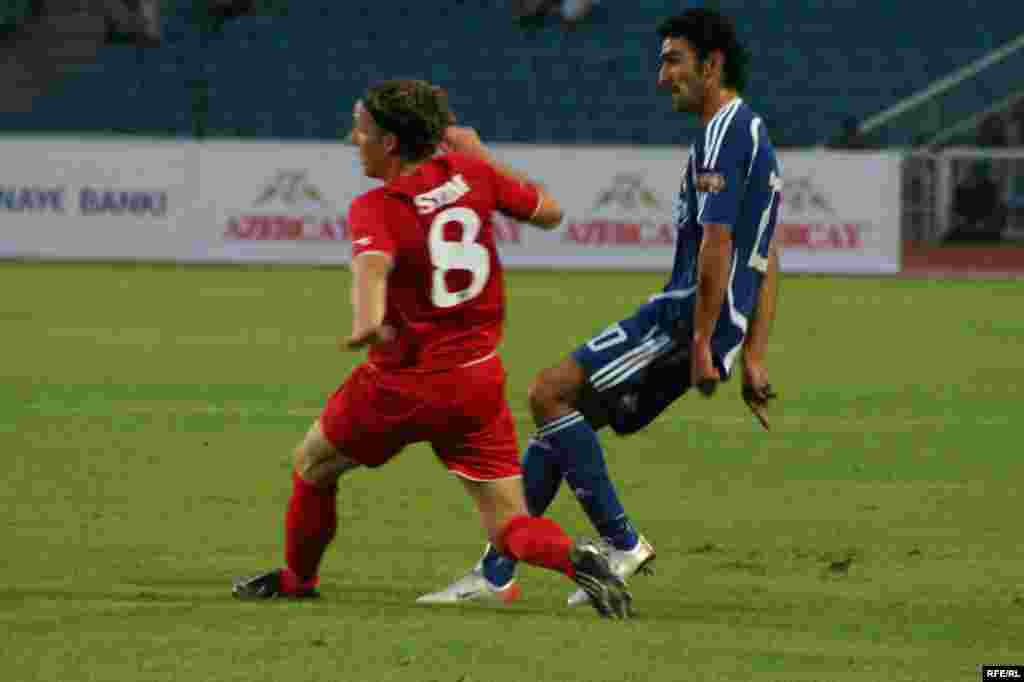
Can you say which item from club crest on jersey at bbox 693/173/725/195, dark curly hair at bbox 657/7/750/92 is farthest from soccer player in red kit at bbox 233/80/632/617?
dark curly hair at bbox 657/7/750/92

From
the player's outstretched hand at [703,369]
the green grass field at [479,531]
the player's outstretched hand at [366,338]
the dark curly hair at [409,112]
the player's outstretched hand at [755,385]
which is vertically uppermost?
the dark curly hair at [409,112]

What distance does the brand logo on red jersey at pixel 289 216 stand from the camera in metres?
27.4

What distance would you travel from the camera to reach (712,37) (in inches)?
293

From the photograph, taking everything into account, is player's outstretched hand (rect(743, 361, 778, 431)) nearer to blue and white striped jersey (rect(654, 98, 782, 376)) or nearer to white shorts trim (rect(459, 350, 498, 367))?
blue and white striped jersey (rect(654, 98, 782, 376))

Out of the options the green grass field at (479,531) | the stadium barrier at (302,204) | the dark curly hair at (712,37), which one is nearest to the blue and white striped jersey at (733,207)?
the dark curly hair at (712,37)

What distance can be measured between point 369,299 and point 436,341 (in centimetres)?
56

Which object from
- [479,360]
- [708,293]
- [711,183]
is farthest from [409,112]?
[708,293]

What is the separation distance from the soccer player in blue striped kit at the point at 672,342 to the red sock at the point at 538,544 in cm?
40

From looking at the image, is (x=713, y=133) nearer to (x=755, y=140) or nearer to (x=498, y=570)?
(x=755, y=140)

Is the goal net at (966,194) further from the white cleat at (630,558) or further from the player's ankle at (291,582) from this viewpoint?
A: the player's ankle at (291,582)

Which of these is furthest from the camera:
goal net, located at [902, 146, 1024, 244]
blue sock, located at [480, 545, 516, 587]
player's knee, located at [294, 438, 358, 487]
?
goal net, located at [902, 146, 1024, 244]

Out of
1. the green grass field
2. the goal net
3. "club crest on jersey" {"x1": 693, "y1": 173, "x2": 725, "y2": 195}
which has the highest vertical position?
"club crest on jersey" {"x1": 693, "y1": 173, "x2": 725, "y2": 195}

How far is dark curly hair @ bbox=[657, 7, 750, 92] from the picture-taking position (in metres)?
7.46

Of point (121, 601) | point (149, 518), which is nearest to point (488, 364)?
point (121, 601)
